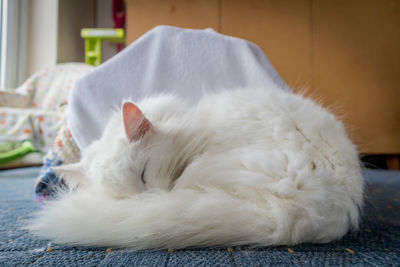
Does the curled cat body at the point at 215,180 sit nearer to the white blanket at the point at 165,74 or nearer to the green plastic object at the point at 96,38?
the white blanket at the point at 165,74

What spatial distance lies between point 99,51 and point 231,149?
8.74ft

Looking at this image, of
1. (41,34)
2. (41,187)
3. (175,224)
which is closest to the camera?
(175,224)

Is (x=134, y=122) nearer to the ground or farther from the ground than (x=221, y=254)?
farther from the ground

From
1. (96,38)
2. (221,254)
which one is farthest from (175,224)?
(96,38)

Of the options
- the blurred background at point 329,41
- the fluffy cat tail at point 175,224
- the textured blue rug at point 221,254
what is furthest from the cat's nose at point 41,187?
the blurred background at point 329,41

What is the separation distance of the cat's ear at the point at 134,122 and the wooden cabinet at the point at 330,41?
5.03ft

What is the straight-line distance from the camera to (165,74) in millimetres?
991

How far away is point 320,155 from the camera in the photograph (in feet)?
1.93

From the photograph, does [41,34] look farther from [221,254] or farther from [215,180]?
[221,254]

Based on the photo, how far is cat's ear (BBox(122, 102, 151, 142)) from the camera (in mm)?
569

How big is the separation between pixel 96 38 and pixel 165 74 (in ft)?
7.19

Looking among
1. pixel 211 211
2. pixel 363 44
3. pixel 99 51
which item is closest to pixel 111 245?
pixel 211 211

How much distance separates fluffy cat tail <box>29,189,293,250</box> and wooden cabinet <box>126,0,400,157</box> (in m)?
1.65

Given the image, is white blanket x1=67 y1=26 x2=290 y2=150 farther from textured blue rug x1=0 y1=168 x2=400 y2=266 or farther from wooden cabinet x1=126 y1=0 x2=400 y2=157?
wooden cabinet x1=126 y1=0 x2=400 y2=157
